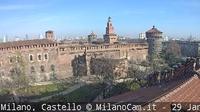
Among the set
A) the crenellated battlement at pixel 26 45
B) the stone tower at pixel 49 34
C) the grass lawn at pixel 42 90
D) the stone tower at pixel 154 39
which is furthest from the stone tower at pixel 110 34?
the grass lawn at pixel 42 90

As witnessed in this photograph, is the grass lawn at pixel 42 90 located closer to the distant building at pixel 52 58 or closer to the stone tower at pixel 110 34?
the distant building at pixel 52 58

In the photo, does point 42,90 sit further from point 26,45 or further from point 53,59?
point 53,59

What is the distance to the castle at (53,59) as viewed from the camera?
46406 millimetres

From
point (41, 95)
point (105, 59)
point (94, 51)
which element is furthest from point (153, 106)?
point (94, 51)

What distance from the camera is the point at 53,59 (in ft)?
161

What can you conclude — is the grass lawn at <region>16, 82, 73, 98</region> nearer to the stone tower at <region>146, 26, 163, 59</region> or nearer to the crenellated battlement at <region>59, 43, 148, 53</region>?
the crenellated battlement at <region>59, 43, 148, 53</region>

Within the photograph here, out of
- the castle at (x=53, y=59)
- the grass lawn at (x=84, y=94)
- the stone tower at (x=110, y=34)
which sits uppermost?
the stone tower at (x=110, y=34)

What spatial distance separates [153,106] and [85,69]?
4012 centimetres

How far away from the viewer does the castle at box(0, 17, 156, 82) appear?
4641 centimetres

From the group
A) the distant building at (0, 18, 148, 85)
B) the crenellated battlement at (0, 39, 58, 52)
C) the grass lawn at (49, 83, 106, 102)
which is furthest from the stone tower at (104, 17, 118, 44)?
the grass lawn at (49, 83, 106, 102)

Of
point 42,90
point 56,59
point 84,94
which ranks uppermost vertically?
point 56,59

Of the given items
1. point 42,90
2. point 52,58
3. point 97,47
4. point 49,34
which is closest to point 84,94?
point 42,90

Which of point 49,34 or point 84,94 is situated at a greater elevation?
point 49,34

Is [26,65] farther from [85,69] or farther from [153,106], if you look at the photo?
[153,106]
